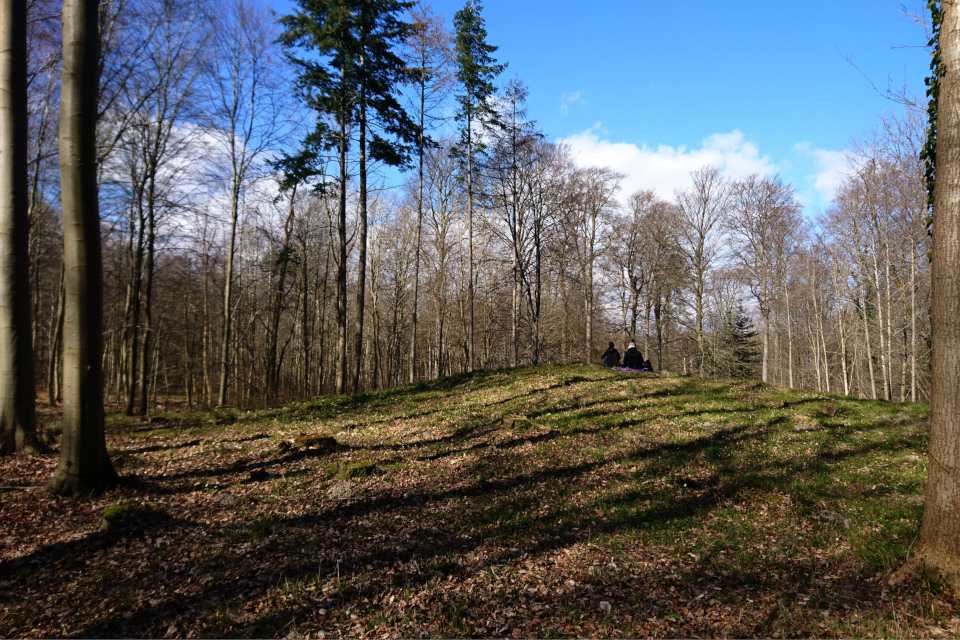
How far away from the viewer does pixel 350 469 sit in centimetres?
724

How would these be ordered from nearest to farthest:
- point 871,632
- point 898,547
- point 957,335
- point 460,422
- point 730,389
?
point 871,632 → point 957,335 → point 898,547 → point 460,422 → point 730,389

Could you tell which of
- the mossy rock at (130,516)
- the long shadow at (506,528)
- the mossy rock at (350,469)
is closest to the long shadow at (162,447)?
the mossy rock at (130,516)

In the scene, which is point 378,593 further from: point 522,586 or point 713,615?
point 713,615

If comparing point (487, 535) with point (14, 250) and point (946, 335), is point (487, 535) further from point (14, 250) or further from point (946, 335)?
point (14, 250)

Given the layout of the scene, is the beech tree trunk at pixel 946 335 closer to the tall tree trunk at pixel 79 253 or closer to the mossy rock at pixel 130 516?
the mossy rock at pixel 130 516

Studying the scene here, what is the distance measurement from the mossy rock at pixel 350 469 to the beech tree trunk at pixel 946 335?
21.5ft

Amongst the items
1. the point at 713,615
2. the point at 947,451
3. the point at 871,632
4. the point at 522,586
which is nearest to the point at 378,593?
the point at 522,586

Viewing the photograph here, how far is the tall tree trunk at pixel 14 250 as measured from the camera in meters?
7.11

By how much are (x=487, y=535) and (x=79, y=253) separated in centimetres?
611

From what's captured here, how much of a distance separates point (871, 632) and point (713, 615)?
1070 mm

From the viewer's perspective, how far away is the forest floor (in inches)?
151

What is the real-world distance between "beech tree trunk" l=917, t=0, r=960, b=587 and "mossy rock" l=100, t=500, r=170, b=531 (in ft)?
25.9

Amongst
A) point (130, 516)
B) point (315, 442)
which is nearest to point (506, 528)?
point (130, 516)

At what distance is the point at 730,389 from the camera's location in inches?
534
